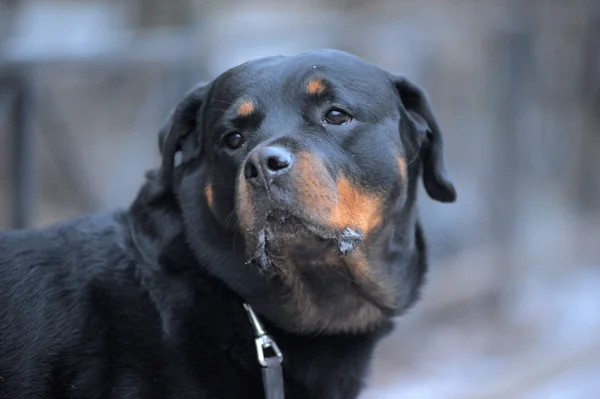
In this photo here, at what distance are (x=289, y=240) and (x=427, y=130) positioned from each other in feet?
2.86

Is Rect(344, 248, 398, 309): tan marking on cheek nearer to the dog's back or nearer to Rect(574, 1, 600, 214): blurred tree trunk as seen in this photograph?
the dog's back

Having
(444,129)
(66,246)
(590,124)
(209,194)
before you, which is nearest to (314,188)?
(209,194)

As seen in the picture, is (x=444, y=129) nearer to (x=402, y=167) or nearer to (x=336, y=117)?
(x=402, y=167)

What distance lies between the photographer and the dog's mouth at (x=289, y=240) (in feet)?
9.71

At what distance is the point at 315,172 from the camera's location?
294 centimetres

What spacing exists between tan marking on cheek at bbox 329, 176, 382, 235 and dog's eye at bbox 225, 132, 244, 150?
Answer: 1.39ft

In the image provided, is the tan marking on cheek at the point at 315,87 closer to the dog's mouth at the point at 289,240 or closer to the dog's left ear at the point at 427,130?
the dog's left ear at the point at 427,130

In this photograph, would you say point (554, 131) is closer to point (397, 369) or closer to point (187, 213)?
point (397, 369)

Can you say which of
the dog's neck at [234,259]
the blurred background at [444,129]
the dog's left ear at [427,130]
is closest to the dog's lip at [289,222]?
the dog's neck at [234,259]

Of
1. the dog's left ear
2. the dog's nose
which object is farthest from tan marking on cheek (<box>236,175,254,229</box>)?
the dog's left ear

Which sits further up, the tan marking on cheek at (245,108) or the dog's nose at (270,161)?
the tan marking on cheek at (245,108)

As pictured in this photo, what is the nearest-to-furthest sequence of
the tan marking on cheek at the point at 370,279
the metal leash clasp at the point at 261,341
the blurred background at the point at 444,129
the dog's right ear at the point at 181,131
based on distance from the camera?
the metal leash clasp at the point at 261,341 → the tan marking on cheek at the point at 370,279 → the dog's right ear at the point at 181,131 → the blurred background at the point at 444,129

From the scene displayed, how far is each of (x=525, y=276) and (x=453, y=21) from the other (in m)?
2.15

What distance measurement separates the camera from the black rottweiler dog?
9.59 ft
